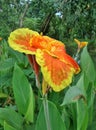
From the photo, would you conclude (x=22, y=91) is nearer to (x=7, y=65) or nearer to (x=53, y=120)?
(x=53, y=120)

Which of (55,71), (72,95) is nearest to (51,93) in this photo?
(72,95)

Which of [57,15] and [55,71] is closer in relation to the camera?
[55,71]

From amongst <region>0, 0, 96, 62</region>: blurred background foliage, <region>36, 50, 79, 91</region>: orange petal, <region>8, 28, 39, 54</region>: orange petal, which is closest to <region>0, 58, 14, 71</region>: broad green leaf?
<region>8, 28, 39, 54</region>: orange petal

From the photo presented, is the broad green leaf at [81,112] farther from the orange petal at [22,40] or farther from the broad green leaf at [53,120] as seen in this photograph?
the orange petal at [22,40]

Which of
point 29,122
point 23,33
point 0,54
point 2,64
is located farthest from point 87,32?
point 23,33

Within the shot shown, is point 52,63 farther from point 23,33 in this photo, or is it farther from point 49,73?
point 23,33
